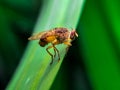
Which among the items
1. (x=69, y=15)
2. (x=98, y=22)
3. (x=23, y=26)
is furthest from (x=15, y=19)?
(x=69, y=15)

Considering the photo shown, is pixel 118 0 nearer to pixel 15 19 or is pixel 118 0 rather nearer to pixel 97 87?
pixel 97 87

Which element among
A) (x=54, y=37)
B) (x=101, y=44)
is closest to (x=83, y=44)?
(x=101, y=44)

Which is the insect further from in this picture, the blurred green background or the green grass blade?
the blurred green background

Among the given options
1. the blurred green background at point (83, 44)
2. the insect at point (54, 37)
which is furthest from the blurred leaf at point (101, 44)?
the insect at point (54, 37)

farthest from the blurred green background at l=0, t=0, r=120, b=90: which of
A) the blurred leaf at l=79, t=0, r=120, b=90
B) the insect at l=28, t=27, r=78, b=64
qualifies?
the insect at l=28, t=27, r=78, b=64

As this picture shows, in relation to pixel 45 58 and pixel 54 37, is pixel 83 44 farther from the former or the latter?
pixel 45 58

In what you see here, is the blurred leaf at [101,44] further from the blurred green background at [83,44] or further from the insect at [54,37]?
the insect at [54,37]
